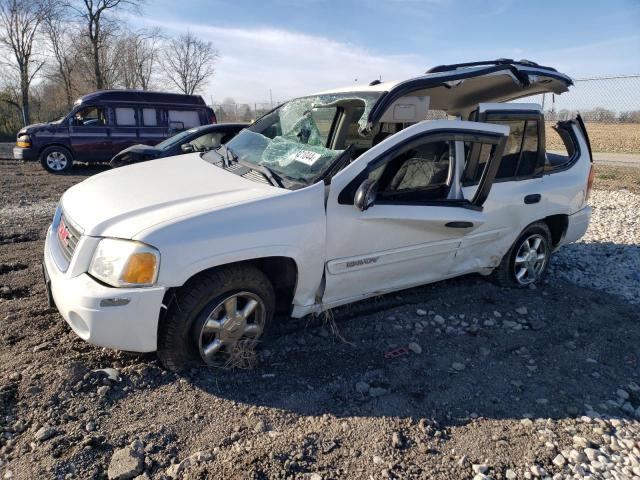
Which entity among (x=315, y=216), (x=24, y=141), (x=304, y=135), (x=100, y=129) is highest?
(x=304, y=135)

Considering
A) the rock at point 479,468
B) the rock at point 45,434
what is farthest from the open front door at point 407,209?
the rock at point 45,434

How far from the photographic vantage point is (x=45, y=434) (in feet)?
7.74

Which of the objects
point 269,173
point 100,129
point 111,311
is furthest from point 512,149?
point 100,129

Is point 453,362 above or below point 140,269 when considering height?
below

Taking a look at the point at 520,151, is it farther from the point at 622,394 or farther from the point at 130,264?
the point at 130,264

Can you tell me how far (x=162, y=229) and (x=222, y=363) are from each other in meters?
1.00

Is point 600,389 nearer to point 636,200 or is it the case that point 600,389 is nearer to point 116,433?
point 116,433

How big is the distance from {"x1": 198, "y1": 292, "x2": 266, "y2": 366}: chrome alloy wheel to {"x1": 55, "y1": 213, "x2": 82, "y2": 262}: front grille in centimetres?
94

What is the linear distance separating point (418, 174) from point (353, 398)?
5.89ft

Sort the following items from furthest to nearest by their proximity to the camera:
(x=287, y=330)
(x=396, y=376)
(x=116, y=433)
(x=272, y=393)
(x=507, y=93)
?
(x=507, y=93) < (x=287, y=330) < (x=396, y=376) < (x=272, y=393) < (x=116, y=433)

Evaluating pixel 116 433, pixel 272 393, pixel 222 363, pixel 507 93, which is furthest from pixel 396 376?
pixel 507 93

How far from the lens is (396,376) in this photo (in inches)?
120

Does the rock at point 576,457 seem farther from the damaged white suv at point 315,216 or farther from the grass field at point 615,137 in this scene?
the grass field at point 615,137

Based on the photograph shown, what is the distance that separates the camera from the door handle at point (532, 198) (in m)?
4.17
